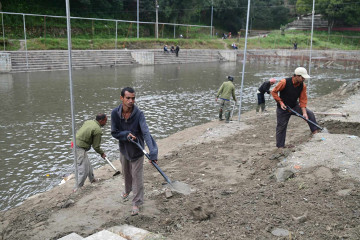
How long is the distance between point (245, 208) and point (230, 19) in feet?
208

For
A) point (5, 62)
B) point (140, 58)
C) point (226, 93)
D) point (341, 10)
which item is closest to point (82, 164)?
point (226, 93)

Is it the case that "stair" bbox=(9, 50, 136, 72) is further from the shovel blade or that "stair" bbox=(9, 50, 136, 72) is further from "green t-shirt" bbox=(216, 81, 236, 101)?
the shovel blade

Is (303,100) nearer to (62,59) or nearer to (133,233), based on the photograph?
(133,233)

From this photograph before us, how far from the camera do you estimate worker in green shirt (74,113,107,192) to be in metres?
6.14

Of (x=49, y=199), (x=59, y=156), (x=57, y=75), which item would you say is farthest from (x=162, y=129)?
(x=57, y=75)

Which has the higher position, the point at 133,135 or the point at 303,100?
the point at 303,100

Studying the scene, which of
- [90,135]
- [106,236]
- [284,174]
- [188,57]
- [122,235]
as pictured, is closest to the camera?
[106,236]

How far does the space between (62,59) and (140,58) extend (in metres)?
8.01

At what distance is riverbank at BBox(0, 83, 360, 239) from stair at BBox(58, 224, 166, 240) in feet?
0.66

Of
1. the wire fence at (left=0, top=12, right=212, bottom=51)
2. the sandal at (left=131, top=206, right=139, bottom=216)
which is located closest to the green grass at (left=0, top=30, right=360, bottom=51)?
the wire fence at (left=0, top=12, right=212, bottom=51)

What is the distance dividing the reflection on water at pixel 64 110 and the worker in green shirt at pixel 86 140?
1.21 m

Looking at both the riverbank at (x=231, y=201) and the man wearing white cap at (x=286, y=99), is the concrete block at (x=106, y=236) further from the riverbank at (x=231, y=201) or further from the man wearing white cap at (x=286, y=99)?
the man wearing white cap at (x=286, y=99)

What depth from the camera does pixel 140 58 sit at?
3256cm

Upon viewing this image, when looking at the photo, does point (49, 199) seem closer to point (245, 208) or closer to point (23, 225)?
point (23, 225)
